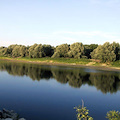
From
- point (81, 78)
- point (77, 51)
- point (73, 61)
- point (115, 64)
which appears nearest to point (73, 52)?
point (77, 51)

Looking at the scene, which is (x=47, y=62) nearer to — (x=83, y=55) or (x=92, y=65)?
(x=83, y=55)

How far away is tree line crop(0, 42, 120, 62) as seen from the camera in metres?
79.4

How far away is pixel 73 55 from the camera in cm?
9375

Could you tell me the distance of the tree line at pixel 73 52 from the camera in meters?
79.4

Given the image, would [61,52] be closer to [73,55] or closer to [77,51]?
[73,55]

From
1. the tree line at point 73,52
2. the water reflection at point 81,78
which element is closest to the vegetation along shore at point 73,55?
the tree line at point 73,52

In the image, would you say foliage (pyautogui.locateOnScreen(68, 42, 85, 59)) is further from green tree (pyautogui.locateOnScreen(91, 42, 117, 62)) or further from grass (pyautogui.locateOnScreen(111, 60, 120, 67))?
grass (pyautogui.locateOnScreen(111, 60, 120, 67))

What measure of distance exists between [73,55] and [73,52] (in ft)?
6.73

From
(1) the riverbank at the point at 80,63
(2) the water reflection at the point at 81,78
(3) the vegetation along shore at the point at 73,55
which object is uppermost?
(3) the vegetation along shore at the point at 73,55

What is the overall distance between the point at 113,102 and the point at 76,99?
5803 mm

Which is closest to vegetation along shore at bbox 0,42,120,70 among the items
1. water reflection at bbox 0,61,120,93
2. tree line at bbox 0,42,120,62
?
tree line at bbox 0,42,120,62

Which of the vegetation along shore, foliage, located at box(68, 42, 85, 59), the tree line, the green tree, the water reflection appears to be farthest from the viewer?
foliage, located at box(68, 42, 85, 59)

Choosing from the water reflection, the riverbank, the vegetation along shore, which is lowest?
the water reflection

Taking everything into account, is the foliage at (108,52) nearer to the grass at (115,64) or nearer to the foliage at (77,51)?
Answer: the grass at (115,64)
